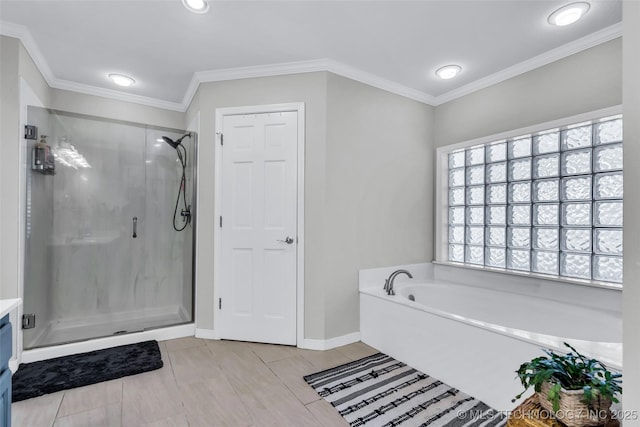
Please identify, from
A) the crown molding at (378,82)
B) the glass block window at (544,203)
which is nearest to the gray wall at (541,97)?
the glass block window at (544,203)

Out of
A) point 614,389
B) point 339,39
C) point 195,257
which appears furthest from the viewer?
point 195,257

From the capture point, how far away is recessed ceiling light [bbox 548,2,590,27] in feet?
6.14

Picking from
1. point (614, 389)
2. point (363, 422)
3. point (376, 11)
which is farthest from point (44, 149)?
point (614, 389)

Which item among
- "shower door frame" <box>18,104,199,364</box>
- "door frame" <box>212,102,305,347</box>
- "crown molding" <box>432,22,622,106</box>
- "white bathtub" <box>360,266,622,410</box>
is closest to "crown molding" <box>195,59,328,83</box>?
"door frame" <box>212,102,305,347</box>

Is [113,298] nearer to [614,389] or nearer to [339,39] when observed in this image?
[339,39]

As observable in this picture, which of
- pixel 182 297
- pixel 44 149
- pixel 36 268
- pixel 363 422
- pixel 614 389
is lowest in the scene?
pixel 363 422

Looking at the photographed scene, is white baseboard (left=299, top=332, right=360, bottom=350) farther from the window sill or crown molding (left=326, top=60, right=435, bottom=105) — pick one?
crown molding (left=326, top=60, right=435, bottom=105)

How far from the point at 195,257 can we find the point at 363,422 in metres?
2.02

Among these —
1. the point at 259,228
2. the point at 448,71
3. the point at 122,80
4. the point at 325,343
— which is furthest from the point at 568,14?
the point at 122,80

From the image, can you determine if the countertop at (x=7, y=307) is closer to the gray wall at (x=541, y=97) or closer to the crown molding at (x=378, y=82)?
the crown molding at (x=378, y=82)

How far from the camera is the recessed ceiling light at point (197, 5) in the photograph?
6.16 ft

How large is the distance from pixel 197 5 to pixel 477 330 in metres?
2.65

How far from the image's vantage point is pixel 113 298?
2955 millimetres

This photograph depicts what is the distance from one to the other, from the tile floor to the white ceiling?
241cm
